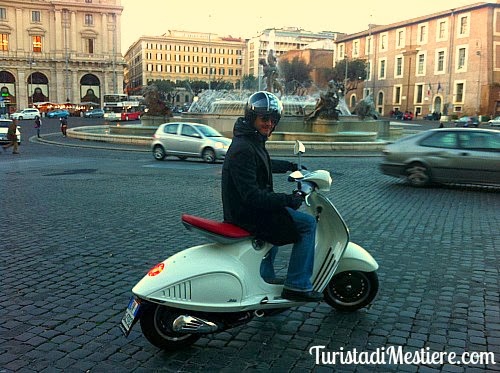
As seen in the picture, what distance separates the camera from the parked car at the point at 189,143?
18.8m

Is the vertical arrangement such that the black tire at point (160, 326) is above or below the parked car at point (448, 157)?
below

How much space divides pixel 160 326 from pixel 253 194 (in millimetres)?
1137

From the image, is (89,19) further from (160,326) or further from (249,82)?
(160,326)

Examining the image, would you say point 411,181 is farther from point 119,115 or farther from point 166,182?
point 119,115

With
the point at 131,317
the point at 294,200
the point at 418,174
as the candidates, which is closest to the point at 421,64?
the point at 418,174

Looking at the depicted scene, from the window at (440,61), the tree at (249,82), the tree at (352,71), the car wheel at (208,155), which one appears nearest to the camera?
the car wheel at (208,155)

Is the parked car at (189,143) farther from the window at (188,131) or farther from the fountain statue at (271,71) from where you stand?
the fountain statue at (271,71)

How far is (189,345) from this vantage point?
145 inches

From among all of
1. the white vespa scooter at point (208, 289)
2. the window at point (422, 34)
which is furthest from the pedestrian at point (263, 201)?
the window at point (422, 34)

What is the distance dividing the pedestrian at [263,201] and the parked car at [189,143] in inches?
592

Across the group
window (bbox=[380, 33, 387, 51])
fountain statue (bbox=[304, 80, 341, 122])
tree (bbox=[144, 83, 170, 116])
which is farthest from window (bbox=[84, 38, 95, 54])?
fountain statue (bbox=[304, 80, 341, 122])

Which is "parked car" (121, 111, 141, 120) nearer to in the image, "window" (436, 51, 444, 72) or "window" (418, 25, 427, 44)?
"window" (436, 51, 444, 72)

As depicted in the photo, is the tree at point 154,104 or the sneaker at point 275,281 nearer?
the sneaker at point 275,281

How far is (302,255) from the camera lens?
12.0ft
